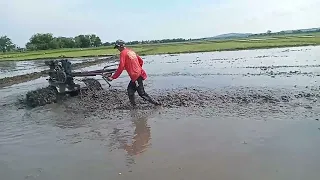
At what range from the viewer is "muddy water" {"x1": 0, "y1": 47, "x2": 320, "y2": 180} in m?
5.03

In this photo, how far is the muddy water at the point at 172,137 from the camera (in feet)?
16.5

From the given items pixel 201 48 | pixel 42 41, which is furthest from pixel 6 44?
pixel 201 48

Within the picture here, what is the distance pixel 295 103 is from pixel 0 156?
→ 6.97 metres

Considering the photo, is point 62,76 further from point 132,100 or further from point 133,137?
point 133,137

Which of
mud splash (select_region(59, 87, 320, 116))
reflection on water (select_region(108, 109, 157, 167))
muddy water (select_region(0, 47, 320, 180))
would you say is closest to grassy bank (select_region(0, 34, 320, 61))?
mud splash (select_region(59, 87, 320, 116))

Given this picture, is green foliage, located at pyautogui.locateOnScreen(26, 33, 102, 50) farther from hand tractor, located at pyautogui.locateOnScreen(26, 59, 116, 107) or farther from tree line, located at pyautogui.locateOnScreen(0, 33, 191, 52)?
hand tractor, located at pyautogui.locateOnScreen(26, 59, 116, 107)

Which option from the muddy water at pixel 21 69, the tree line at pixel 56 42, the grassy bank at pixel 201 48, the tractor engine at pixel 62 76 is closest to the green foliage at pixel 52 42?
the tree line at pixel 56 42

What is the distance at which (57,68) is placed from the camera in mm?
11641

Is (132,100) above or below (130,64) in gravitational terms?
below

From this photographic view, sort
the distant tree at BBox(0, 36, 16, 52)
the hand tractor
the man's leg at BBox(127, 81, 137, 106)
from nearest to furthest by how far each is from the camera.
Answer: the man's leg at BBox(127, 81, 137, 106)
the hand tractor
the distant tree at BBox(0, 36, 16, 52)

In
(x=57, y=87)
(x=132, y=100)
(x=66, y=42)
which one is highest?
(x=66, y=42)

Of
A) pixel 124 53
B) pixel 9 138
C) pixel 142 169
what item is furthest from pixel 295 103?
pixel 9 138

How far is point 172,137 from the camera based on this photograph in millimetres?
6586

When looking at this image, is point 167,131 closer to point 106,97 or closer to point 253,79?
point 106,97
